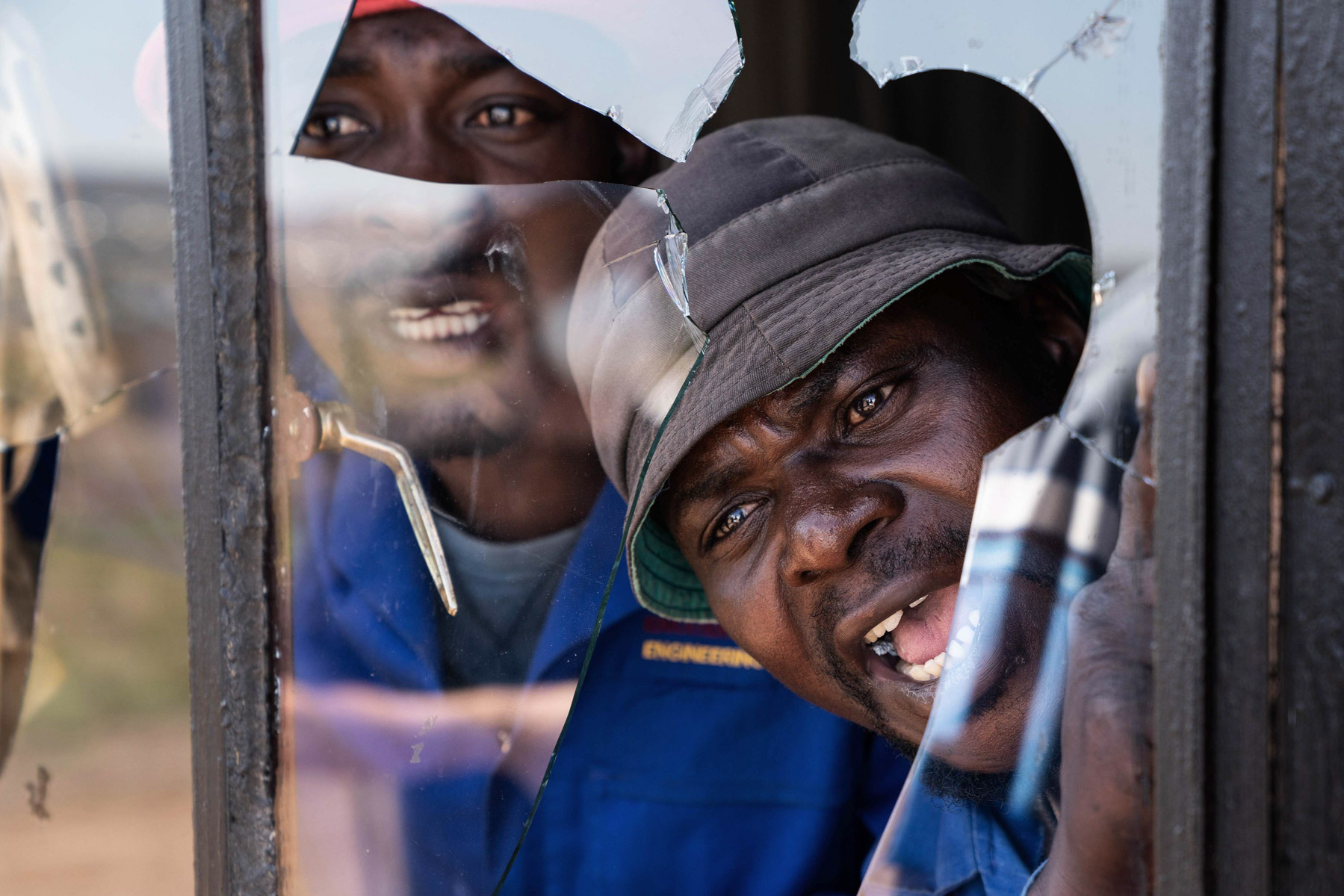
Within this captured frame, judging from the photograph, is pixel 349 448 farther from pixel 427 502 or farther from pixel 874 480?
pixel 874 480

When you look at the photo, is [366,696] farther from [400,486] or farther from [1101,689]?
[1101,689]

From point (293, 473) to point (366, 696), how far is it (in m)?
0.20

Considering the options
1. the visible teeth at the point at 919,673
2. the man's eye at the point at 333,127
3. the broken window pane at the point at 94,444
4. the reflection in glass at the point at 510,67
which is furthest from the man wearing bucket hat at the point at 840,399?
the broken window pane at the point at 94,444

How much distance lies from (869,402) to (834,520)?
0.16m

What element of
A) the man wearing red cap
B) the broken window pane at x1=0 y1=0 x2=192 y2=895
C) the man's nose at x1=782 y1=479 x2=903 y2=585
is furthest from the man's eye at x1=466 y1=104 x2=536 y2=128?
the man's nose at x1=782 y1=479 x2=903 y2=585

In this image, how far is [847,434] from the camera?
3.92ft

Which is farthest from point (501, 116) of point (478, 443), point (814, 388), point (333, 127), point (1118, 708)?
point (1118, 708)

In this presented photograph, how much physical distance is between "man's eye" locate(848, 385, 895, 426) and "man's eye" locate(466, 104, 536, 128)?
517 millimetres

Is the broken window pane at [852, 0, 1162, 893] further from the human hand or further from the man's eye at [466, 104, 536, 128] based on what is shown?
the man's eye at [466, 104, 536, 128]

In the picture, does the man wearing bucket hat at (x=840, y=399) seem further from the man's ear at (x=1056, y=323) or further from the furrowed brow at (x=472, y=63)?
the furrowed brow at (x=472, y=63)

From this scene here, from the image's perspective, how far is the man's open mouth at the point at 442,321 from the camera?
2.74 ft

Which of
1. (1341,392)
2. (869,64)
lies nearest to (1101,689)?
(1341,392)

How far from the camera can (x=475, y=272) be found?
834 mm

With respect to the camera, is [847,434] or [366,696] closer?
[366,696]
